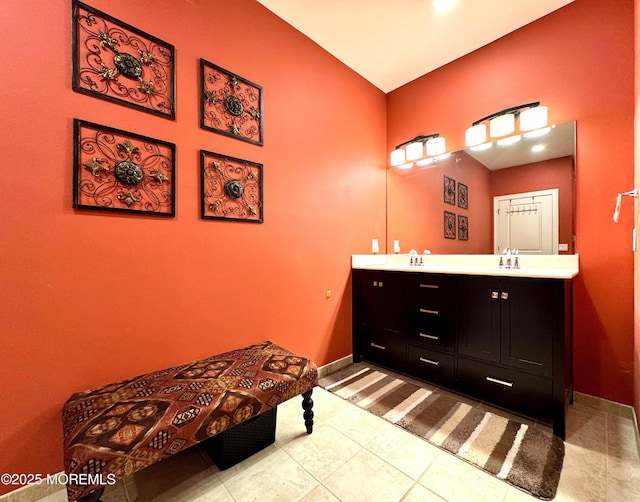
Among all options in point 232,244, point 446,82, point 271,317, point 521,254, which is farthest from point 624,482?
point 446,82

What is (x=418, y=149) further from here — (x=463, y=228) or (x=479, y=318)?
(x=479, y=318)

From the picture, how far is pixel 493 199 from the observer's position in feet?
7.62

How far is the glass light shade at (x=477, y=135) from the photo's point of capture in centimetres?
234

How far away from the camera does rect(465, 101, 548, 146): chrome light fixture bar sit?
2.04 m

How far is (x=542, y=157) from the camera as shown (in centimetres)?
210

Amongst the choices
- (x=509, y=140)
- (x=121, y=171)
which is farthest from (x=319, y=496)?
(x=509, y=140)

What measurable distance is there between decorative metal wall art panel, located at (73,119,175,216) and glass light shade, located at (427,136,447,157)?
7.66 feet

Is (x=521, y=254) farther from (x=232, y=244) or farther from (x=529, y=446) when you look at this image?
(x=232, y=244)

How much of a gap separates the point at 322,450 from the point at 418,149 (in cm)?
273

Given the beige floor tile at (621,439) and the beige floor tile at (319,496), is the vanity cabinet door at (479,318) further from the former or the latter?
the beige floor tile at (319,496)

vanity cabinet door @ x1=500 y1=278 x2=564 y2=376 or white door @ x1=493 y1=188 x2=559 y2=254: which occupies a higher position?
white door @ x1=493 y1=188 x2=559 y2=254

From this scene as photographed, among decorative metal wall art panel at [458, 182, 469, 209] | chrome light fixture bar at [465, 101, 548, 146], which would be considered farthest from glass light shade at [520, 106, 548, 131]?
decorative metal wall art panel at [458, 182, 469, 209]

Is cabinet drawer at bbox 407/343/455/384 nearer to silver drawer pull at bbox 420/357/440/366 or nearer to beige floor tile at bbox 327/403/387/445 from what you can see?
silver drawer pull at bbox 420/357/440/366

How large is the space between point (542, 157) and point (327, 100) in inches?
72.8
